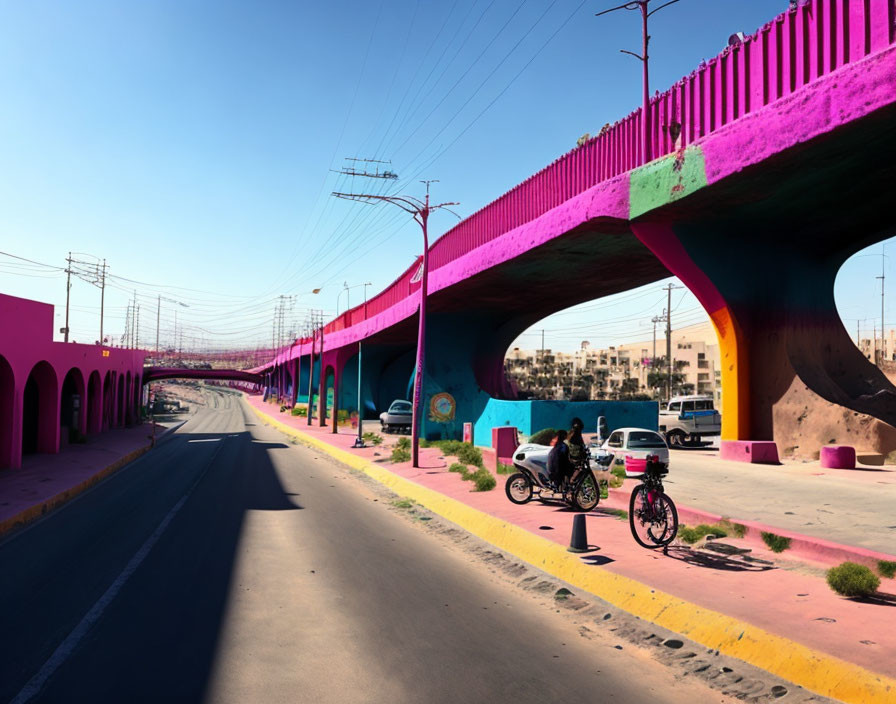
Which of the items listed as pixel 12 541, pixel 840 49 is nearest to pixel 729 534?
pixel 840 49

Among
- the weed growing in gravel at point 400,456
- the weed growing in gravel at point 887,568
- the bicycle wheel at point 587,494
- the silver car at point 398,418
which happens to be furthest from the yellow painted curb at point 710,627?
the silver car at point 398,418

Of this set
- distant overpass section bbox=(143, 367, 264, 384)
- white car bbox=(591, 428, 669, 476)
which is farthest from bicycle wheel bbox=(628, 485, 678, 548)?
distant overpass section bbox=(143, 367, 264, 384)

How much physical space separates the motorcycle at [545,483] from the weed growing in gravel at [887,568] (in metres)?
5.49

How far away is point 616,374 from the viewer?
133m

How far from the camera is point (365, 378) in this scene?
180 feet

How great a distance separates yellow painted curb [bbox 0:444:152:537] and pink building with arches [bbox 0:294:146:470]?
2897 mm

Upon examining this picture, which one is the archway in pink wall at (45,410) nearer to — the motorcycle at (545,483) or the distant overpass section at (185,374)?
the motorcycle at (545,483)

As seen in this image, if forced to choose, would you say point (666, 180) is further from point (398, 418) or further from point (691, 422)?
point (398, 418)

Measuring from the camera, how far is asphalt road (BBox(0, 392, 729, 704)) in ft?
17.1

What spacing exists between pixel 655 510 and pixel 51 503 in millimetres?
13093

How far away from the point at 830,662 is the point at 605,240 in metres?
14.9

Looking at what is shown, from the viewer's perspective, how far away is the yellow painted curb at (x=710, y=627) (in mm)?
5129

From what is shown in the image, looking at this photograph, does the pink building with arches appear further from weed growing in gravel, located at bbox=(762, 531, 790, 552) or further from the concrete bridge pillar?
weed growing in gravel, located at bbox=(762, 531, 790, 552)

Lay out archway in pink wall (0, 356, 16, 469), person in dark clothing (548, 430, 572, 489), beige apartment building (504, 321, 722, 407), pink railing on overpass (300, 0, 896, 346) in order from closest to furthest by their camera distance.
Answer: pink railing on overpass (300, 0, 896, 346) < person in dark clothing (548, 430, 572, 489) < archway in pink wall (0, 356, 16, 469) < beige apartment building (504, 321, 722, 407)
